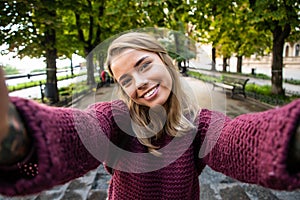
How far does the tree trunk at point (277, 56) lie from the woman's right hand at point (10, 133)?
38.5 feet

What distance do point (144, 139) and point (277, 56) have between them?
1156 cm

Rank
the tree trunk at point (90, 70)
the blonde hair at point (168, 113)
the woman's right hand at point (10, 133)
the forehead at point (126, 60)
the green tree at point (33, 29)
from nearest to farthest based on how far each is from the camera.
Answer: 1. the woman's right hand at point (10, 133)
2. the forehead at point (126, 60)
3. the blonde hair at point (168, 113)
4. the tree trunk at point (90, 70)
5. the green tree at point (33, 29)

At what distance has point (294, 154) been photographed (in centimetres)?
63

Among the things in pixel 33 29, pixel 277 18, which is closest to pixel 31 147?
pixel 277 18

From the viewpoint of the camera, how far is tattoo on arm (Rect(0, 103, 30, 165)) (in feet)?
1.88

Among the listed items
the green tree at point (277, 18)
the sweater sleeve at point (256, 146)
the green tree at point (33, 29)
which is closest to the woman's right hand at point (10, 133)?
the sweater sleeve at point (256, 146)

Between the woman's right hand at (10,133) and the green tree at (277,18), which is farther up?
the green tree at (277,18)

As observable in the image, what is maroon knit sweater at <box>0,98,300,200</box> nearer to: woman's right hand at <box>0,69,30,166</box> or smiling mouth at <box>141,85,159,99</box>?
woman's right hand at <box>0,69,30,166</box>

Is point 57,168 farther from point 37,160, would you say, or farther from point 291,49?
point 291,49

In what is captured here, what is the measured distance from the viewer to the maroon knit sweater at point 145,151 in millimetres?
626

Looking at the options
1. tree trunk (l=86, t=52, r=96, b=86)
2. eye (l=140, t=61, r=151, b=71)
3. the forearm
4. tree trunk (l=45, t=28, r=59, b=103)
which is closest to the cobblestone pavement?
tree trunk (l=86, t=52, r=96, b=86)

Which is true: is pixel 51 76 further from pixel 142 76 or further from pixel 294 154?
pixel 294 154

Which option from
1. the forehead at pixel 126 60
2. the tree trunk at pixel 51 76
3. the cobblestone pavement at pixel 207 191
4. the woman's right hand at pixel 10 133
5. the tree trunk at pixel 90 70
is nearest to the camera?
the woman's right hand at pixel 10 133

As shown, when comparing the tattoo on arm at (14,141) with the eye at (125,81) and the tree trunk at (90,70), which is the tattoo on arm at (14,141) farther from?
the tree trunk at (90,70)
